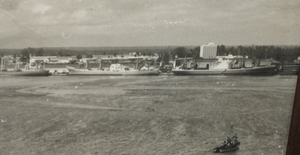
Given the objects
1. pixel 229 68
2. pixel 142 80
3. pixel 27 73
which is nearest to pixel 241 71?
pixel 229 68

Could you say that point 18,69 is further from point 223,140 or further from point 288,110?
point 288,110

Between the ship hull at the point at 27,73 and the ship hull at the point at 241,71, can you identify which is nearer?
the ship hull at the point at 241,71

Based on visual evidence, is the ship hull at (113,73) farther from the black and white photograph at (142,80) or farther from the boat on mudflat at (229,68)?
the boat on mudflat at (229,68)

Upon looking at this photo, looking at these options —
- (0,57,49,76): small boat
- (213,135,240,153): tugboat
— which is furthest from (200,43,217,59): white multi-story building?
(0,57,49,76): small boat

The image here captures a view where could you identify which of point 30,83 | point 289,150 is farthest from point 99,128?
point 289,150

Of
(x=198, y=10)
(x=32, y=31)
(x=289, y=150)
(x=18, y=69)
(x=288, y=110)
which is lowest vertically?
(x=289, y=150)

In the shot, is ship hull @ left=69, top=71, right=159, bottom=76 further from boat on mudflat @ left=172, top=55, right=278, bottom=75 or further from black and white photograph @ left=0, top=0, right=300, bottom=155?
boat on mudflat @ left=172, top=55, right=278, bottom=75

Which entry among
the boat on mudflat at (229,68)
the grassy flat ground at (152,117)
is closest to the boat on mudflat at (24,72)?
the grassy flat ground at (152,117)

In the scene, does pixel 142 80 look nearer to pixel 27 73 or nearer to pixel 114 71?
pixel 114 71
